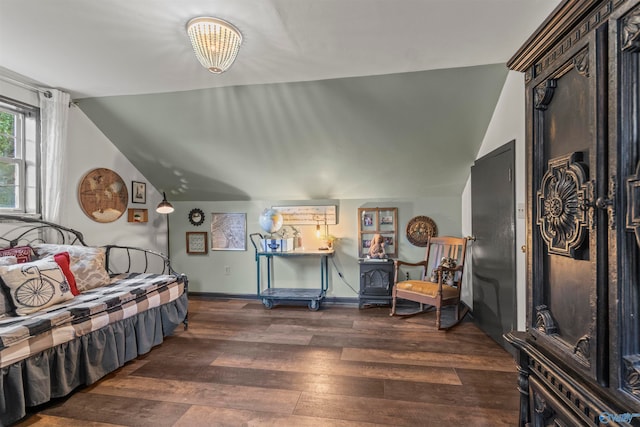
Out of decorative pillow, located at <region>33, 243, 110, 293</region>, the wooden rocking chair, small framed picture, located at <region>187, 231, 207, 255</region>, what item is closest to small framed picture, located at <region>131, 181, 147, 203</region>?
small framed picture, located at <region>187, 231, 207, 255</region>

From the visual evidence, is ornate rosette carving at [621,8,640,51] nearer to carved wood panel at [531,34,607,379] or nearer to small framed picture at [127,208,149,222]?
carved wood panel at [531,34,607,379]

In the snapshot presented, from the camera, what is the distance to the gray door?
264 cm

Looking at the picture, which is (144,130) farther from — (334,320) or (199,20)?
(334,320)

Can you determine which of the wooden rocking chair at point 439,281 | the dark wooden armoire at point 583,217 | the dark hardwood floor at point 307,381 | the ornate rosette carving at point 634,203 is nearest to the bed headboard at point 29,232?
the dark hardwood floor at point 307,381

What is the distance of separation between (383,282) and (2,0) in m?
3.98

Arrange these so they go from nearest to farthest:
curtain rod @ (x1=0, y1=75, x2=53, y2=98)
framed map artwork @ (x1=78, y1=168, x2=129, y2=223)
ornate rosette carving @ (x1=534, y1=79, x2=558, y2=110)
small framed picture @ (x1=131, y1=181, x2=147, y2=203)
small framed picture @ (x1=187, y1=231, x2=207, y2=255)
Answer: ornate rosette carving @ (x1=534, y1=79, x2=558, y2=110) < curtain rod @ (x1=0, y1=75, x2=53, y2=98) < framed map artwork @ (x1=78, y1=168, x2=129, y2=223) < small framed picture @ (x1=131, y1=181, x2=147, y2=203) < small framed picture @ (x1=187, y1=231, x2=207, y2=255)

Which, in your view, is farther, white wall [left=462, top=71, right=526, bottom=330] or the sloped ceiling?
the sloped ceiling

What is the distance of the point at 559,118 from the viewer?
997 millimetres

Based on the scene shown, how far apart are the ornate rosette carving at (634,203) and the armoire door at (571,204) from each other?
0.05 m

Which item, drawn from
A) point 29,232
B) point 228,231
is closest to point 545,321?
point 29,232

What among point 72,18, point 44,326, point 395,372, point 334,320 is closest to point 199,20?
point 72,18

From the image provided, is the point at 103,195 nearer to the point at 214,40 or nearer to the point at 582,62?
the point at 214,40

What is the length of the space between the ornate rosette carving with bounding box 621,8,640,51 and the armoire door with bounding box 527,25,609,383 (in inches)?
2.1

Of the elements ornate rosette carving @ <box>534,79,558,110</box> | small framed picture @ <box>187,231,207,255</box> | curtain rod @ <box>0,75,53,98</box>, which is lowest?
small framed picture @ <box>187,231,207,255</box>
